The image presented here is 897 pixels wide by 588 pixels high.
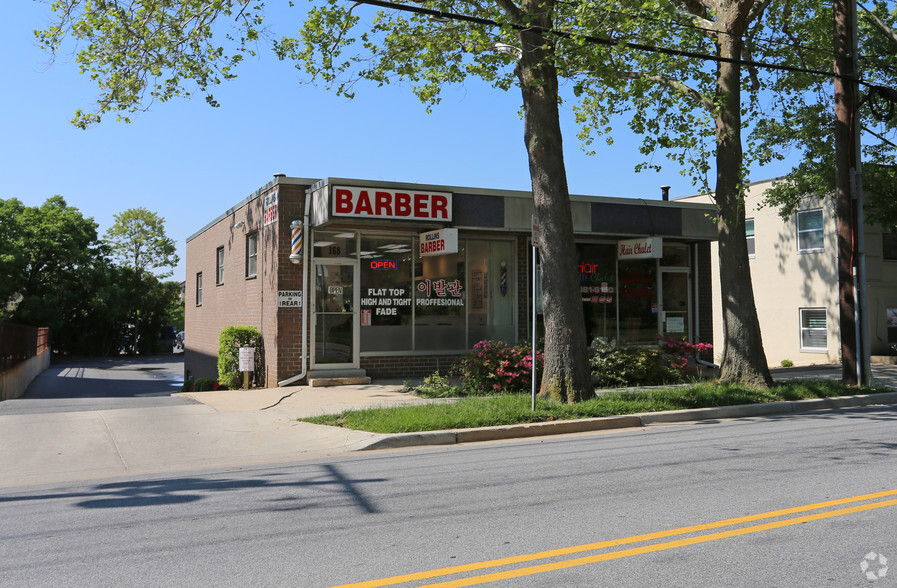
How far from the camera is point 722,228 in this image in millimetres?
13562

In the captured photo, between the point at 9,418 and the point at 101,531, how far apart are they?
7171mm

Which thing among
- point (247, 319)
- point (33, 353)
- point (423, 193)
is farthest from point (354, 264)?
point (33, 353)

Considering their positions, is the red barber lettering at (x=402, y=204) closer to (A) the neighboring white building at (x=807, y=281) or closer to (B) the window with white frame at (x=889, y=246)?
(A) the neighboring white building at (x=807, y=281)

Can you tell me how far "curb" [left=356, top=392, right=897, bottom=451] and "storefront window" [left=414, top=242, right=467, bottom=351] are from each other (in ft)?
21.3

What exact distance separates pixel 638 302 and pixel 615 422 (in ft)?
27.6

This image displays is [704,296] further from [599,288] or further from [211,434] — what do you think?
[211,434]

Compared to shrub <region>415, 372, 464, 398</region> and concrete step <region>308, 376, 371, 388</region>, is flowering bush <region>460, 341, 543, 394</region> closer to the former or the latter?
shrub <region>415, 372, 464, 398</region>

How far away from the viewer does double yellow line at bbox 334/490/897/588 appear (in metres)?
4.26

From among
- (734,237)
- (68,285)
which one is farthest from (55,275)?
(734,237)

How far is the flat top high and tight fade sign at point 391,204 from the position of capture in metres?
14.2

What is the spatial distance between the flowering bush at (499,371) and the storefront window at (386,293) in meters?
2.86

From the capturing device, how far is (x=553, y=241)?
38.0 ft

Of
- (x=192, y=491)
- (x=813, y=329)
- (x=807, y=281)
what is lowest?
→ (x=192, y=491)

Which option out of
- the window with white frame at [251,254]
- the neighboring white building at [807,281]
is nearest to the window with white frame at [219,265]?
the window with white frame at [251,254]
